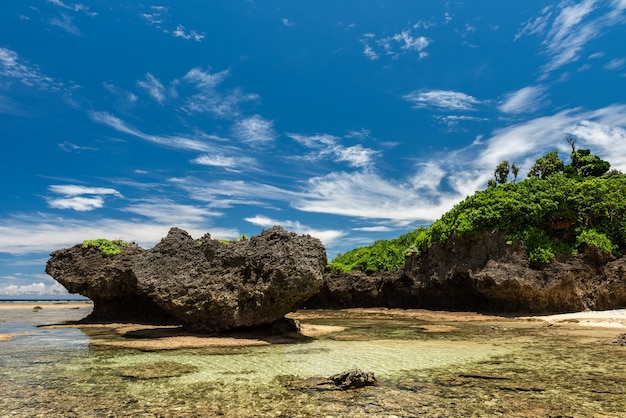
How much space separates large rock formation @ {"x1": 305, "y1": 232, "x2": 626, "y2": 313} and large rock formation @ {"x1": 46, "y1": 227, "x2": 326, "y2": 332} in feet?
52.3

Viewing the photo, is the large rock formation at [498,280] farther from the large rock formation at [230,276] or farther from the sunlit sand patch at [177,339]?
the large rock formation at [230,276]

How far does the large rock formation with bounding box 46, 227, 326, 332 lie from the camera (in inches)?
608

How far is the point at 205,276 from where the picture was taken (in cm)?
1670

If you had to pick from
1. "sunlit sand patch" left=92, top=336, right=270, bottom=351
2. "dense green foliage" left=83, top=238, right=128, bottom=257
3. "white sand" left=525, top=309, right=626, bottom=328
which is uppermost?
"dense green foliage" left=83, top=238, right=128, bottom=257

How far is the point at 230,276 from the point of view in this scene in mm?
16453

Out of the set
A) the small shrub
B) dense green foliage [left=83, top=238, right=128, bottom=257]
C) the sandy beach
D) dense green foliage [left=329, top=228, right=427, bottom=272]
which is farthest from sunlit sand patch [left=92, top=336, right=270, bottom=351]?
dense green foliage [left=329, top=228, right=427, bottom=272]

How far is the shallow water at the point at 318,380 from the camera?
6.70 meters

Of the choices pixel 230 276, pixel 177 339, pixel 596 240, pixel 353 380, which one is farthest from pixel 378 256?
pixel 353 380

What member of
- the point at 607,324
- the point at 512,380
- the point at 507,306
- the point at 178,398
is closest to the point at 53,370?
the point at 178,398

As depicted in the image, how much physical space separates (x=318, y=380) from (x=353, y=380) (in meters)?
1.00

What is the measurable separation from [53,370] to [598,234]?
92.8 feet

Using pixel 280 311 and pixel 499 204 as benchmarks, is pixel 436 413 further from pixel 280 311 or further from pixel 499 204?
pixel 499 204

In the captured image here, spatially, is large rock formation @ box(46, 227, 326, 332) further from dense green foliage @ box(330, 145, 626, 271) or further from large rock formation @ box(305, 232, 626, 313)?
dense green foliage @ box(330, 145, 626, 271)

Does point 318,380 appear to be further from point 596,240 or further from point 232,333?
point 596,240
